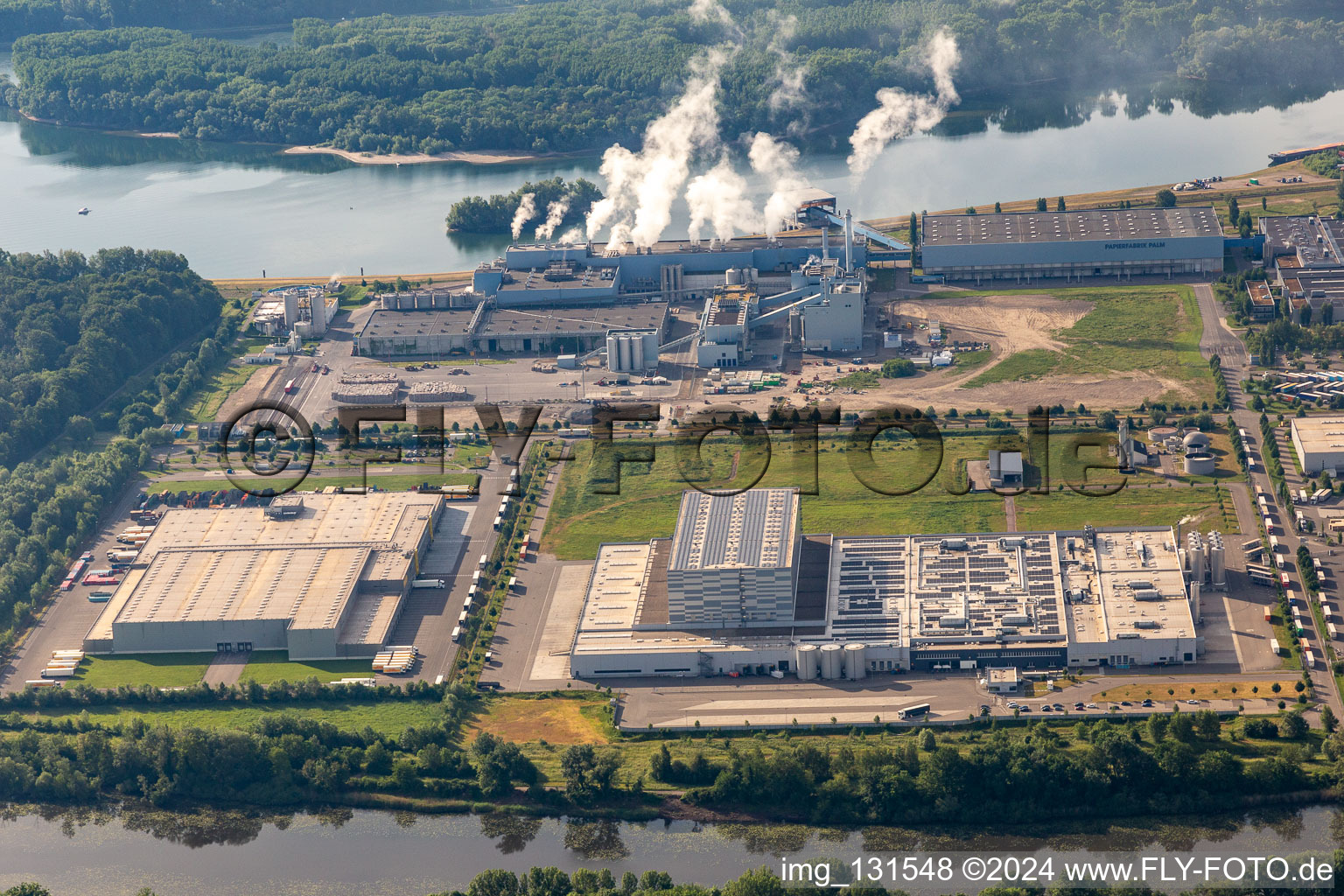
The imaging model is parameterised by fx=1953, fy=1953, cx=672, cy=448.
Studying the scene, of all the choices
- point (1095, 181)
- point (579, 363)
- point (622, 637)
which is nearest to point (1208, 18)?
point (1095, 181)

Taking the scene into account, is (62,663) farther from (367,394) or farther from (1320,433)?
(1320,433)

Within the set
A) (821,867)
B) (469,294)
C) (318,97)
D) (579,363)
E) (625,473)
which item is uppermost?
(318,97)

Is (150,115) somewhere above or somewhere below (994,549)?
above

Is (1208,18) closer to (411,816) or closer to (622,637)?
(622,637)

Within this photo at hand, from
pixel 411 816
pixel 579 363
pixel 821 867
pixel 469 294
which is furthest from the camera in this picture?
pixel 469 294

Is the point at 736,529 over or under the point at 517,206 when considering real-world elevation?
under

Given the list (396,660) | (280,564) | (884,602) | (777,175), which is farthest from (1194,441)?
(777,175)
